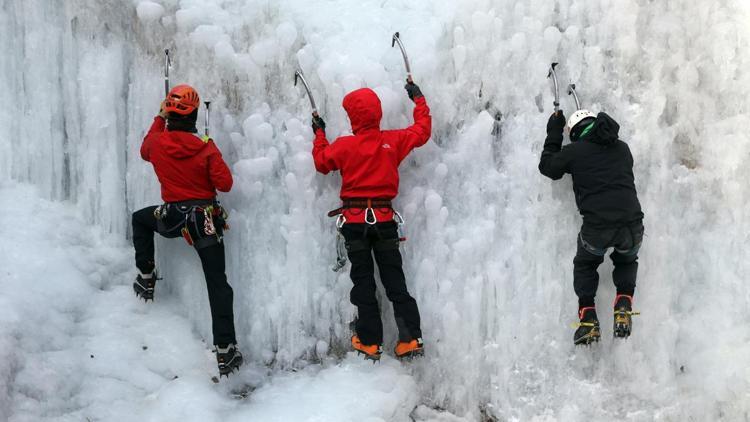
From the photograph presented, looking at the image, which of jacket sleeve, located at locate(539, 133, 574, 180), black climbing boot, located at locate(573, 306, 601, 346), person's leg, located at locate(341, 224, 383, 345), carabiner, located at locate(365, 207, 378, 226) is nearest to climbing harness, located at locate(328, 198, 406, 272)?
carabiner, located at locate(365, 207, 378, 226)

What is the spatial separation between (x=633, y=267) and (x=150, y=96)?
3908mm

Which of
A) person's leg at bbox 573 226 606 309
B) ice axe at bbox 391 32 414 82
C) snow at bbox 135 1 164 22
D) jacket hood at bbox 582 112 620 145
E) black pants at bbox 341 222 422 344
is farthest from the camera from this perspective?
snow at bbox 135 1 164 22

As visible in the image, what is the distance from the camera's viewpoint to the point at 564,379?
444 centimetres

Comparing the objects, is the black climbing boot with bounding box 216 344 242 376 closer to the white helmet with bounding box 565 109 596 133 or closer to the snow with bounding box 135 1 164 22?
the snow with bounding box 135 1 164 22

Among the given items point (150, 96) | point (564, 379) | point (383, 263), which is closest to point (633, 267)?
point (564, 379)

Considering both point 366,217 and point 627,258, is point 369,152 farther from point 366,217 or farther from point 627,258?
point 627,258

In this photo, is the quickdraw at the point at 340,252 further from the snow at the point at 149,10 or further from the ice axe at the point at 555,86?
the snow at the point at 149,10

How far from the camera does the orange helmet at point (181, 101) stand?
4309 millimetres

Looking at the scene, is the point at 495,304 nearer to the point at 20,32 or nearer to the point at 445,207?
the point at 445,207

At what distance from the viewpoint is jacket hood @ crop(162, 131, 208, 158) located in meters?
4.27

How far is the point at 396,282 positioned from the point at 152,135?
2.06 meters

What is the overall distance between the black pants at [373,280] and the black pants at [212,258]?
922 millimetres

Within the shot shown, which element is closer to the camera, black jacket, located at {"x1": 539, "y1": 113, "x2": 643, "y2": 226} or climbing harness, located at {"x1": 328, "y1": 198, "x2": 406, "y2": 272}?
black jacket, located at {"x1": 539, "y1": 113, "x2": 643, "y2": 226}

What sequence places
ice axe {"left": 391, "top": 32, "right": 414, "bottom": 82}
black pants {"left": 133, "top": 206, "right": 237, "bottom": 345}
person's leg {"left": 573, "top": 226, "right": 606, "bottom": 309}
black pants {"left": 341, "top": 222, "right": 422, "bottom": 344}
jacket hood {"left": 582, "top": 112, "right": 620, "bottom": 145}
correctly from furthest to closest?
ice axe {"left": 391, "top": 32, "right": 414, "bottom": 82} < black pants {"left": 133, "top": 206, "right": 237, "bottom": 345} < black pants {"left": 341, "top": 222, "right": 422, "bottom": 344} < person's leg {"left": 573, "top": 226, "right": 606, "bottom": 309} < jacket hood {"left": 582, "top": 112, "right": 620, "bottom": 145}
